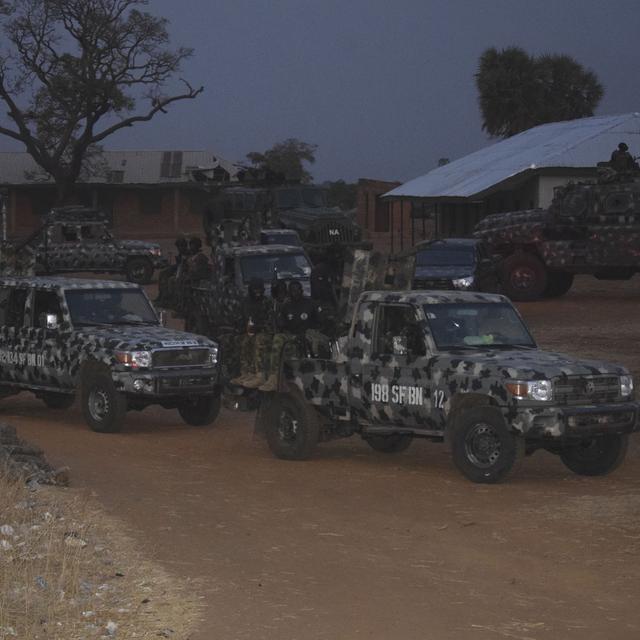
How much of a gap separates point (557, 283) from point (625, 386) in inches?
752

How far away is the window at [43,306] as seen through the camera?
18438 mm

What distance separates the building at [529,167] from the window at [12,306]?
18999 mm

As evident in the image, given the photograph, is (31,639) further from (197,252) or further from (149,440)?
(197,252)

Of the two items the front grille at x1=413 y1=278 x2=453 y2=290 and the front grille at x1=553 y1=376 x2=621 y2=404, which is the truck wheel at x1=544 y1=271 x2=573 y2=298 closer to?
the front grille at x1=413 y1=278 x2=453 y2=290

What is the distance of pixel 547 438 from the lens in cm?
1286

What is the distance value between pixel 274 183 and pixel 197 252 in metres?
14.2

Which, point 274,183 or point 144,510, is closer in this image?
point 144,510

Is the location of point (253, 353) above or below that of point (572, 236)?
below

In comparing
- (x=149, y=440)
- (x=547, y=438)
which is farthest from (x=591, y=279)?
(x=547, y=438)

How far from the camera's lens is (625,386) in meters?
13.4

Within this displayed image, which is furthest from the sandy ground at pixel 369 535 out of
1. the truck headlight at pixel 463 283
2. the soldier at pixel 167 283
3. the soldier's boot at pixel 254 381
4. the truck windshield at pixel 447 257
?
the truck windshield at pixel 447 257

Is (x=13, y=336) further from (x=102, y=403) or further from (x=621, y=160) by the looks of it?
(x=621, y=160)

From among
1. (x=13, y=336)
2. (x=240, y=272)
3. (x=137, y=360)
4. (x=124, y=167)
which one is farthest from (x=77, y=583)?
(x=124, y=167)

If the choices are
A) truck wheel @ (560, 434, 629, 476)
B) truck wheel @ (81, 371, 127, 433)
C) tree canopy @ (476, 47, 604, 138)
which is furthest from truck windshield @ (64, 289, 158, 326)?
tree canopy @ (476, 47, 604, 138)
